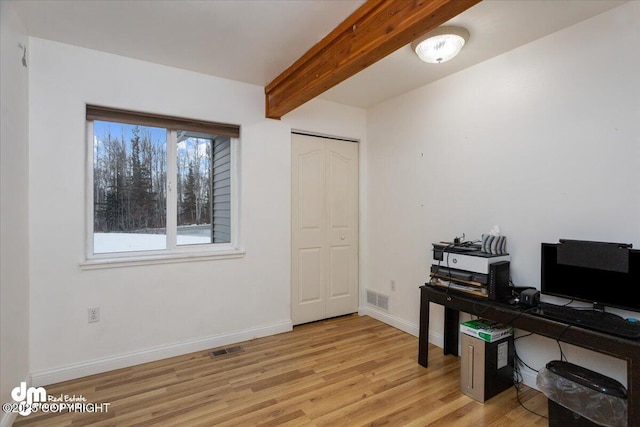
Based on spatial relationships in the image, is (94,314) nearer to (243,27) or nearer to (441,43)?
(243,27)

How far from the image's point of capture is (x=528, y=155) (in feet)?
7.95

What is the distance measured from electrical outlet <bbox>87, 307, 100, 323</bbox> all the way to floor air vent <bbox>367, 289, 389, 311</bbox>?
2.81 m

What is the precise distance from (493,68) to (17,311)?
3.94m

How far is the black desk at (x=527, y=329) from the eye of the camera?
156 centimetres

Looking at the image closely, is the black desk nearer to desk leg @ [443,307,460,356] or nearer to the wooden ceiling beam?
desk leg @ [443,307,460,356]

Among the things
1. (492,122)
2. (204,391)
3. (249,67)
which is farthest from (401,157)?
(204,391)

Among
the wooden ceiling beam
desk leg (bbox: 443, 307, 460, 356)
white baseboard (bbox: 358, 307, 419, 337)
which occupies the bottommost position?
white baseboard (bbox: 358, 307, 419, 337)

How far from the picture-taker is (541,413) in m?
2.06

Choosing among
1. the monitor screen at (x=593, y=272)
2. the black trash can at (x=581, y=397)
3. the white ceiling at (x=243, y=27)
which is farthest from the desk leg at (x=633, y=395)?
the white ceiling at (x=243, y=27)

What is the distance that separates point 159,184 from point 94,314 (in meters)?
1.21

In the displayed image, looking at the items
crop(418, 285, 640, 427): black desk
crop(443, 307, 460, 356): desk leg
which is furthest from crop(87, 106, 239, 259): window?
crop(443, 307, 460, 356): desk leg

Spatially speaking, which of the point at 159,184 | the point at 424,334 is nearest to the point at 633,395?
the point at 424,334

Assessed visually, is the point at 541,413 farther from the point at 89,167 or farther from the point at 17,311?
the point at 89,167

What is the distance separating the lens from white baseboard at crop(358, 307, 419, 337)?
10.9ft
